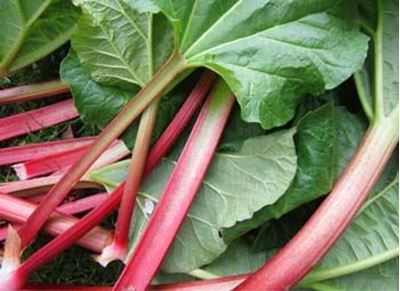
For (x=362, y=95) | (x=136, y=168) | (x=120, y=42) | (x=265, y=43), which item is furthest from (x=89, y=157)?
(x=362, y=95)

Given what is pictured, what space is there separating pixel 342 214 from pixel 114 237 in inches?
15.3

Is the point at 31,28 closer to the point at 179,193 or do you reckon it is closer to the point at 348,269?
the point at 179,193

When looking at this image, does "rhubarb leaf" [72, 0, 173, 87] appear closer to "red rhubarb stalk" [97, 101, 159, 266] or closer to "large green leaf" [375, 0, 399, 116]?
"red rhubarb stalk" [97, 101, 159, 266]

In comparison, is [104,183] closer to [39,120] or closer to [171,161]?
[171,161]

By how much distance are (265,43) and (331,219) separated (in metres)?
0.28

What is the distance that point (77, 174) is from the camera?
1332mm

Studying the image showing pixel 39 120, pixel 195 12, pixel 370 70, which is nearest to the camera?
pixel 195 12

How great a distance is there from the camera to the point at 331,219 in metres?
1.21

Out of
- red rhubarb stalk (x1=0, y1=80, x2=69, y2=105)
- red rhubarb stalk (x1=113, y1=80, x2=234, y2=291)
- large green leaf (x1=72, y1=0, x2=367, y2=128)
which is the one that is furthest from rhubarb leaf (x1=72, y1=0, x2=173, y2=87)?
red rhubarb stalk (x1=0, y1=80, x2=69, y2=105)

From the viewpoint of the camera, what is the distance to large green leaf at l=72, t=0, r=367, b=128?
46.6 inches

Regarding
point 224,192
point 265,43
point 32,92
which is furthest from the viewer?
point 32,92

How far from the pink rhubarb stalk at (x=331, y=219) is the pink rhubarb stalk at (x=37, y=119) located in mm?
527

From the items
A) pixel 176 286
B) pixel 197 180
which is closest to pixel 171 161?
pixel 197 180

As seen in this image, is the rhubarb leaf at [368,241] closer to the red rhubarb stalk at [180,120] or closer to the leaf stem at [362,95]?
the leaf stem at [362,95]
